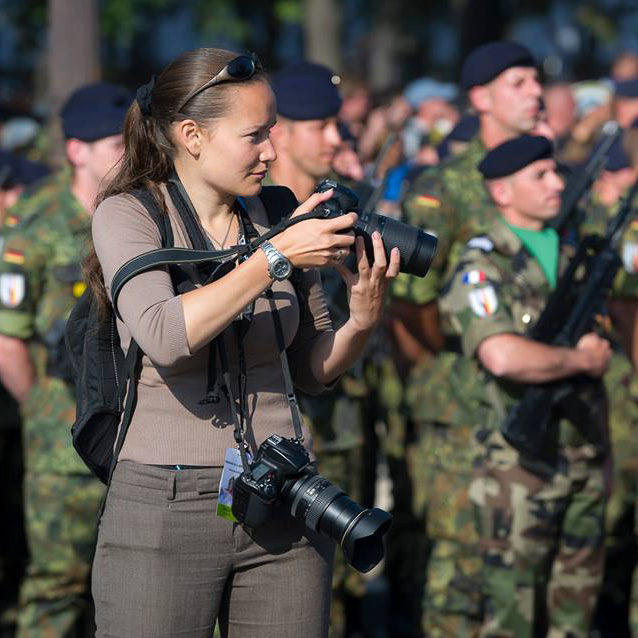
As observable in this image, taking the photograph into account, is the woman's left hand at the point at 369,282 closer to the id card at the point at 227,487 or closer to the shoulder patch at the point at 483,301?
the id card at the point at 227,487

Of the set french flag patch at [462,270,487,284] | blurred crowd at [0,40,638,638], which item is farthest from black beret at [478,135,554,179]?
blurred crowd at [0,40,638,638]

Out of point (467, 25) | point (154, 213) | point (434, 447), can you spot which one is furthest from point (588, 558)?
point (467, 25)

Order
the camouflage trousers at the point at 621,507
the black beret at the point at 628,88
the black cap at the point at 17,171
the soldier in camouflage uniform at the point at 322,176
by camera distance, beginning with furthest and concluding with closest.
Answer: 1. the black beret at the point at 628,88
2. the black cap at the point at 17,171
3. the camouflage trousers at the point at 621,507
4. the soldier in camouflage uniform at the point at 322,176

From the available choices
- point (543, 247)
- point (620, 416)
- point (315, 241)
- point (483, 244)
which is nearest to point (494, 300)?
point (483, 244)

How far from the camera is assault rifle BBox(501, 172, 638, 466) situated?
466 cm

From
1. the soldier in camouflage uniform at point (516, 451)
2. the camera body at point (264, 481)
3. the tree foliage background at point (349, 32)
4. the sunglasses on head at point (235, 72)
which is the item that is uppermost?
the sunglasses on head at point (235, 72)

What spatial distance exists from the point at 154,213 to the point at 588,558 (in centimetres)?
257

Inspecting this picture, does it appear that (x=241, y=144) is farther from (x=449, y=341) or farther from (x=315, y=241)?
(x=449, y=341)

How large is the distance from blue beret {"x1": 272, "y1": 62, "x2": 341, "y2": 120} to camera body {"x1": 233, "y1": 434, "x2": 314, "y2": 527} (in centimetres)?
254

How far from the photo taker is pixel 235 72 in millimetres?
2996

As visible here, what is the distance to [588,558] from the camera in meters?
4.91

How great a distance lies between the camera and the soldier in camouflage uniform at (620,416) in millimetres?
5641

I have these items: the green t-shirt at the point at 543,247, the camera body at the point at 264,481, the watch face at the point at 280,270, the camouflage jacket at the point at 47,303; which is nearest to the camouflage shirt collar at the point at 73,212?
the camouflage jacket at the point at 47,303

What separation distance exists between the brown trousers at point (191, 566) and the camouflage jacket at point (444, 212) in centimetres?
272
